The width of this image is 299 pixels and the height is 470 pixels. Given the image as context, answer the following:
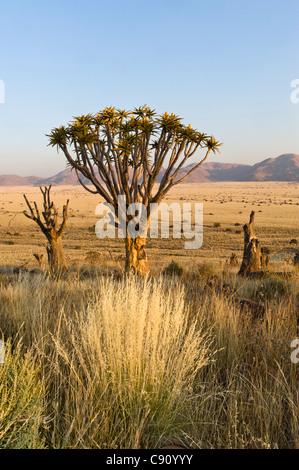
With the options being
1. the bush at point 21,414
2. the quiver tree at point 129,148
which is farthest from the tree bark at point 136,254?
the bush at point 21,414

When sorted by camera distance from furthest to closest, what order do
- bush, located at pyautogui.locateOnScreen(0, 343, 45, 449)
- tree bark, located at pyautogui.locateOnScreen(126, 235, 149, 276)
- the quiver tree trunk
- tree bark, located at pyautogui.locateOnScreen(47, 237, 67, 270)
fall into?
1. tree bark, located at pyautogui.locateOnScreen(47, 237, 67, 270)
2. the quiver tree trunk
3. tree bark, located at pyautogui.locateOnScreen(126, 235, 149, 276)
4. bush, located at pyautogui.locateOnScreen(0, 343, 45, 449)

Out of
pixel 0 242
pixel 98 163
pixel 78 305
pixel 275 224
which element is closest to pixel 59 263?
pixel 98 163

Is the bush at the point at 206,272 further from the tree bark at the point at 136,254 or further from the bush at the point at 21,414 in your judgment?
the bush at the point at 21,414

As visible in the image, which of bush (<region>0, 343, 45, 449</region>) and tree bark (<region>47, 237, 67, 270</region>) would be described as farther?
tree bark (<region>47, 237, 67, 270</region>)

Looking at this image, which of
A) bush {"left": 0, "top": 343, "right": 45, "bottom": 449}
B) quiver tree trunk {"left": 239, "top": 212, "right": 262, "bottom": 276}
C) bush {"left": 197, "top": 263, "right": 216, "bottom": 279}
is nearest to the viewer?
bush {"left": 0, "top": 343, "right": 45, "bottom": 449}

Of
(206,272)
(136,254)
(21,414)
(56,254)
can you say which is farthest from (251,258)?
(21,414)

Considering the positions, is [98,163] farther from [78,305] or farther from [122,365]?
[122,365]

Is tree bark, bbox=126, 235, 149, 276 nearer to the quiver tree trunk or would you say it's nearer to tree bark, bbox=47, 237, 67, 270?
the quiver tree trunk

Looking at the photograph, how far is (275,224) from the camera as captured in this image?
45500 mm

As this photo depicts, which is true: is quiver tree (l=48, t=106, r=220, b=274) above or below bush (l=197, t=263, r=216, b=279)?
above

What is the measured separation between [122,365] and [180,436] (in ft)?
2.45

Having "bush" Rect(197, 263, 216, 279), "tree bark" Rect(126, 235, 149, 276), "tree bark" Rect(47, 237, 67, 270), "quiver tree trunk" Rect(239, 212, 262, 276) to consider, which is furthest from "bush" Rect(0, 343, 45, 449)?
"tree bark" Rect(47, 237, 67, 270)

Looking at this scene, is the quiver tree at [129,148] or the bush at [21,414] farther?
the quiver tree at [129,148]

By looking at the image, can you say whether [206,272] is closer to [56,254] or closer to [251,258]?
[251,258]
